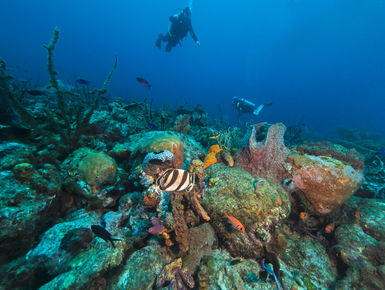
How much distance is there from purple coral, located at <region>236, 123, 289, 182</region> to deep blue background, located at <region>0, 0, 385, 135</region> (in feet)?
177

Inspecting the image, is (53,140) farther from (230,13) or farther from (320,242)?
(230,13)

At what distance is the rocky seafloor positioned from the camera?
7.01 feet

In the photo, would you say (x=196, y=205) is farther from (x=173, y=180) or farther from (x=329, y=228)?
(x=329, y=228)

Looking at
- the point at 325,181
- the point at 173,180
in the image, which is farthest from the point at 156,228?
the point at 325,181

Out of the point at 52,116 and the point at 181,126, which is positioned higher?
the point at 181,126

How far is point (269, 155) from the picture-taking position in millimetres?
3949

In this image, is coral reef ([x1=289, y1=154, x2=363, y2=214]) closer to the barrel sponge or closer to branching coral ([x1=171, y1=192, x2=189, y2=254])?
branching coral ([x1=171, y1=192, x2=189, y2=254])

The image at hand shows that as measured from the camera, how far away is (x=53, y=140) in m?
3.38

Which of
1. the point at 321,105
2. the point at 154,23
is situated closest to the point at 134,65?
the point at 154,23

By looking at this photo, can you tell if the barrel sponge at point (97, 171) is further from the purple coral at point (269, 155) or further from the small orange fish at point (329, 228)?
the small orange fish at point (329, 228)

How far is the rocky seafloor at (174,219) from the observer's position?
84.1 inches

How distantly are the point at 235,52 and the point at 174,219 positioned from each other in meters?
157

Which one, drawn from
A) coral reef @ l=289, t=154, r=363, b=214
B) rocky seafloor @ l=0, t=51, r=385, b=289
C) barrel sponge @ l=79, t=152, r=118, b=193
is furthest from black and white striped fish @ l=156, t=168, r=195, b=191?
coral reef @ l=289, t=154, r=363, b=214

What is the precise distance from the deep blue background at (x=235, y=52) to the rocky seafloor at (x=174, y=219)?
2148 inches
